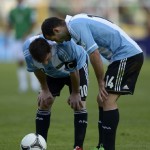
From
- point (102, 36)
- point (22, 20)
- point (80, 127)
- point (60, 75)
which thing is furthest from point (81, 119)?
point (22, 20)

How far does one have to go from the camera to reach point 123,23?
43.0 m

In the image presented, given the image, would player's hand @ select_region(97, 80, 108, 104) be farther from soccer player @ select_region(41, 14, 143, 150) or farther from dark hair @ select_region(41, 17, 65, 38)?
dark hair @ select_region(41, 17, 65, 38)

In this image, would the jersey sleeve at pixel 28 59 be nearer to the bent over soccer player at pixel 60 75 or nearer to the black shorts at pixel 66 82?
the bent over soccer player at pixel 60 75

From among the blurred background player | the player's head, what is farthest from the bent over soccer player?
the blurred background player

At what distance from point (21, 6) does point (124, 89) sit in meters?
14.3

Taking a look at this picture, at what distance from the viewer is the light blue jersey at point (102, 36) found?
924cm

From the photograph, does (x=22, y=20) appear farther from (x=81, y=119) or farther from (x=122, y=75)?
(x=122, y=75)

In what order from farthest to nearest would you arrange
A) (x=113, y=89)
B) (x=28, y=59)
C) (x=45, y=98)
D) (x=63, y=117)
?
(x=63, y=117) → (x=45, y=98) → (x=28, y=59) → (x=113, y=89)

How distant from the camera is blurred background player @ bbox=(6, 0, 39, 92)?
887 inches

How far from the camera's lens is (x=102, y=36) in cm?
954

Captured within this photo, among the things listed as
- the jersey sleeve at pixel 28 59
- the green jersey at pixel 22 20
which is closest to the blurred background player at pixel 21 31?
the green jersey at pixel 22 20

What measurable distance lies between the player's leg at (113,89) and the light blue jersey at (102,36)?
0.14 meters

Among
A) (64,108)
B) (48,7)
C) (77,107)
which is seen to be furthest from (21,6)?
(48,7)

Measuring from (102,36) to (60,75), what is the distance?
1.24 m
